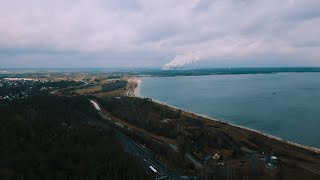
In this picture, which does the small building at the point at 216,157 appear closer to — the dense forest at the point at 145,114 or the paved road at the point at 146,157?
the paved road at the point at 146,157

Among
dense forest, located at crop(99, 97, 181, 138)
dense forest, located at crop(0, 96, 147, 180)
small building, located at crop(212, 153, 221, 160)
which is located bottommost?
small building, located at crop(212, 153, 221, 160)

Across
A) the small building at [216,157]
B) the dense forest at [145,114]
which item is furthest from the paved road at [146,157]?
the dense forest at [145,114]

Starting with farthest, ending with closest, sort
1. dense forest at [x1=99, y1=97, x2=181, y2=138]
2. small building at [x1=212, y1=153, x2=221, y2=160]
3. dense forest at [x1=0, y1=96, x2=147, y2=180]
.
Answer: dense forest at [x1=99, y1=97, x2=181, y2=138] < small building at [x1=212, y1=153, x2=221, y2=160] < dense forest at [x1=0, y1=96, x2=147, y2=180]

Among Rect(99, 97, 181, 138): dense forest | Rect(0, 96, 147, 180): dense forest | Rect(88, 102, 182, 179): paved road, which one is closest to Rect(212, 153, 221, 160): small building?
Rect(88, 102, 182, 179): paved road

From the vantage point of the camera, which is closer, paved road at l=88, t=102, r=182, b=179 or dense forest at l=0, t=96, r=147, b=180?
dense forest at l=0, t=96, r=147, b=180

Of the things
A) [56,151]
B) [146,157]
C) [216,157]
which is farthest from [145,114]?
[56,151]

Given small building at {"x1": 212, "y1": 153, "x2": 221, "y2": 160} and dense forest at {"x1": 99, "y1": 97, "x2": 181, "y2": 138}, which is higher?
dense forest at {"x1": 99, "y1": 97, "x2": 181, "y2": 138}

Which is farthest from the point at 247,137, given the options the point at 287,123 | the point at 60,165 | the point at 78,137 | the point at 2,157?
the point at 2,157

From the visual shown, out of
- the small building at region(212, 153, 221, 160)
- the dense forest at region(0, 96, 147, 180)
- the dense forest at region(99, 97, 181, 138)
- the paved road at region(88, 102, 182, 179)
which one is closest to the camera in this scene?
the dense forest at region(0, 96, 147, 180)

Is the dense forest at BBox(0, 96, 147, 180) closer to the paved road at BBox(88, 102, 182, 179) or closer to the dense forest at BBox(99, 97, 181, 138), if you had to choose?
the paved road at BBox(88, 102, 182, 179)
